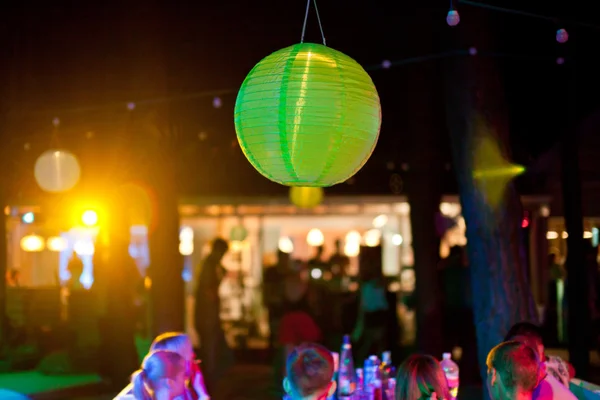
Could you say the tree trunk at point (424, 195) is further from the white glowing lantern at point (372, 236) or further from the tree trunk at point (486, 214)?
the white glowing lantern at point (372, 236)

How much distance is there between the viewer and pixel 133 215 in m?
11.4

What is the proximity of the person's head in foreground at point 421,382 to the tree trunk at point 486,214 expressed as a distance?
2.18 metres

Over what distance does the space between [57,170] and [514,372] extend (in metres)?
6.29

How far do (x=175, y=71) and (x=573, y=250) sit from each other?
5.70m

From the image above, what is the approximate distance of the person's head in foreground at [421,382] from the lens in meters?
3.36

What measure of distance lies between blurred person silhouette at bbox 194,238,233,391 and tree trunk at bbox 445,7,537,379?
11.9ft

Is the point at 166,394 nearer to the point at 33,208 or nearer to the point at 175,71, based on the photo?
the point at 175,71

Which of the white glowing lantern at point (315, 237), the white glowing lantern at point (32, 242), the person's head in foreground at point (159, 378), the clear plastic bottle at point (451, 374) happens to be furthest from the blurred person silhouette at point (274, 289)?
the person's head in foreground at point (159, 378)

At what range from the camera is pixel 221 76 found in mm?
10172

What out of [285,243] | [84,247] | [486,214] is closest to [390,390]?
[486,214]

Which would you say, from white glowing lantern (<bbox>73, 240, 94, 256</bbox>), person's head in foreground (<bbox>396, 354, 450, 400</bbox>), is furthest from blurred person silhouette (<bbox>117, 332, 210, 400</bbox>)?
white glowing lantern (<bbox>73, 240, 94, 256</bbox>)

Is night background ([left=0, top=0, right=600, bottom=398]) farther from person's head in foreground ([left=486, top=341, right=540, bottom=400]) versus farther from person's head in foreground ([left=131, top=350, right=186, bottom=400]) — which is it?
person's head in foreground ([left=131, top=350, right=186, bottom=400])

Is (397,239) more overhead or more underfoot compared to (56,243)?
more underfoot

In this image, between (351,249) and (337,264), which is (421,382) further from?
(351,249)
